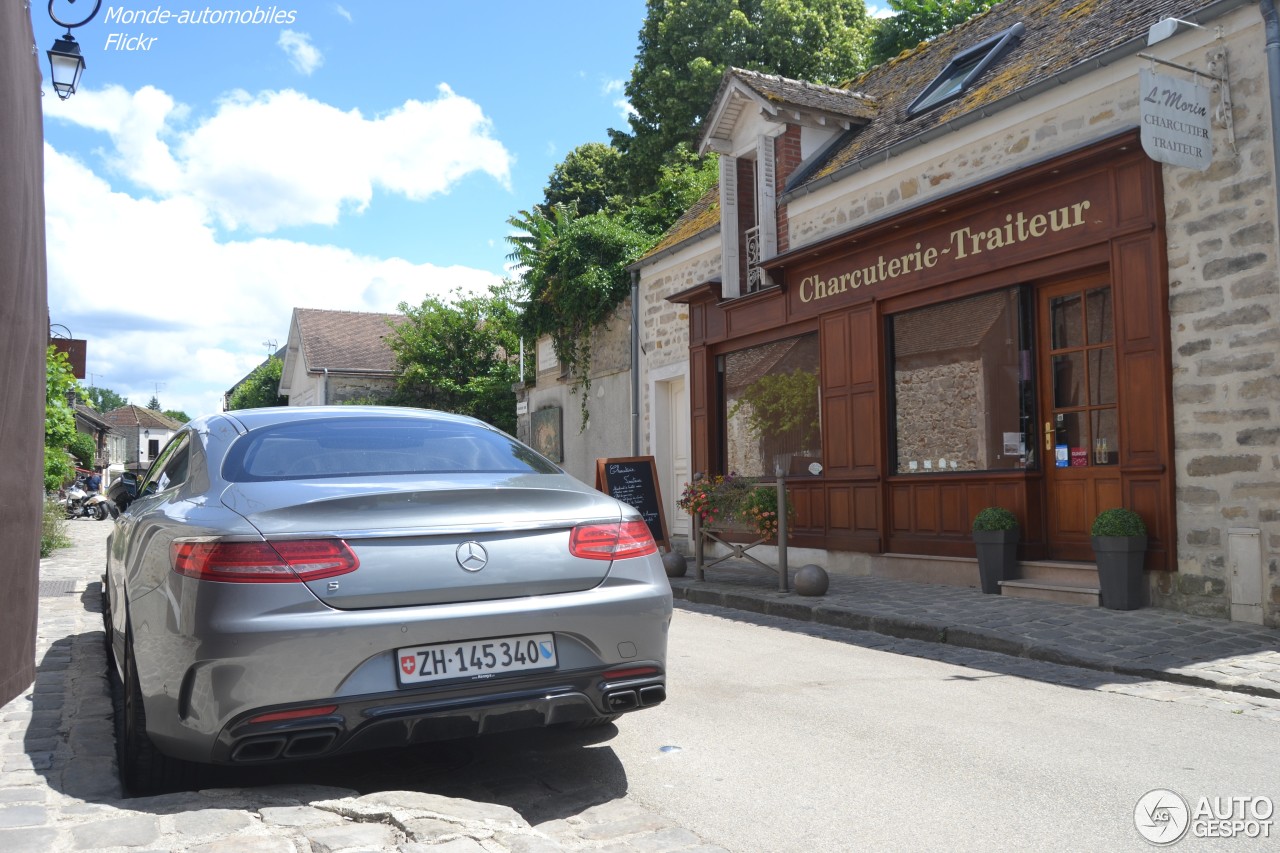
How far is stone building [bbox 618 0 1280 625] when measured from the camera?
Result: 7.65 meters

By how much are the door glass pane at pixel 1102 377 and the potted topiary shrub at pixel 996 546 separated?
1.30 m

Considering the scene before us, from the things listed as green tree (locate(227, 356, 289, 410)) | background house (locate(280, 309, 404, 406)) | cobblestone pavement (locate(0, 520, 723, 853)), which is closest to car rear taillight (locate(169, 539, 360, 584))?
cobblestone pavement (locate(0, 520, 723, 853))

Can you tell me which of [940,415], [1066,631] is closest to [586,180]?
[940,415]

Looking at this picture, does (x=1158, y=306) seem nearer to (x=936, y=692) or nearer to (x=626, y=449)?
(x=936, y=692)

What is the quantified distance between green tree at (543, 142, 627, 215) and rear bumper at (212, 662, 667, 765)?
30.3m

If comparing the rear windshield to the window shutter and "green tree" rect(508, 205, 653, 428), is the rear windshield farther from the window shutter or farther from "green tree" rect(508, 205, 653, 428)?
"green tree" rect(508, 205, 653, 428)

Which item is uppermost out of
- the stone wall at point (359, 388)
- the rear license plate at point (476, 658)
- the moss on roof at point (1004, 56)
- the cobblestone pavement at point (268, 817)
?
the moss on roof at point (1004, 56)

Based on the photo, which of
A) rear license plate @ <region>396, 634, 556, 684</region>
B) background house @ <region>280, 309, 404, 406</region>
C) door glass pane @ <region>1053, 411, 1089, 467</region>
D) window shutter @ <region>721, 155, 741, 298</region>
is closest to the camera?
rear license plate @ <region>396, 634, 556, 684</region>

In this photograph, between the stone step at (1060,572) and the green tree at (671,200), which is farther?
the green tree at (671,200)

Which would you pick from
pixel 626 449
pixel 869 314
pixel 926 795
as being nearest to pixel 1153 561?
pixel 869 314

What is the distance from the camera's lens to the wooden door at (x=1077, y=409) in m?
8.95

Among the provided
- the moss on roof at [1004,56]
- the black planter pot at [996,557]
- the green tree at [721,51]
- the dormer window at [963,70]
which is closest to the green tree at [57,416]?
the moss on roof at [1004,56]

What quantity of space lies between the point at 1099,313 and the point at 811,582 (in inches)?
138

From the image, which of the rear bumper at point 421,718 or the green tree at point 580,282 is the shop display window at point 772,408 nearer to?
the green tree at point 580,282
